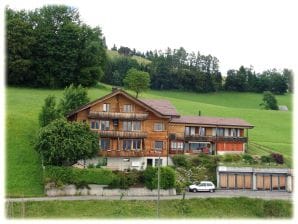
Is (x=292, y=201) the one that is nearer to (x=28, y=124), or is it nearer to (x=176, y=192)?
(x=176, y=192)

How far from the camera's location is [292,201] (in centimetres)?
4638

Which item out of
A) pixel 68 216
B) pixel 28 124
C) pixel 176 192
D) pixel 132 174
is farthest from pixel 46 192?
pixel 28 124

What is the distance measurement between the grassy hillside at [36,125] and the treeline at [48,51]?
2473 mm

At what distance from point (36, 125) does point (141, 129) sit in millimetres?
12554

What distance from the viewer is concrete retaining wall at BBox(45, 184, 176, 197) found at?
4528 centimetres

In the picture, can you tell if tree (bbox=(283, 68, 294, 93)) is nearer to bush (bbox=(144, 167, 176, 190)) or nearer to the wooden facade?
the wooden facade

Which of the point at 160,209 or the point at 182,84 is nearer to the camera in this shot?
the point at 160,209

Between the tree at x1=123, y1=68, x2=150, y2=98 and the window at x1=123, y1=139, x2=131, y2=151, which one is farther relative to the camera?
the tree at x1=123, y1=68, x2=150, y2=98

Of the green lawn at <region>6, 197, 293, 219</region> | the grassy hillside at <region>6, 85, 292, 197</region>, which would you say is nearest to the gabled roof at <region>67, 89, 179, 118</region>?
the grassy hillside at <region>6, 85, 292, 197</region>

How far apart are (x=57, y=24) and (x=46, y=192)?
1811 inches

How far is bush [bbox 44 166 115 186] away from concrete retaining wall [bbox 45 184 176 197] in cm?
47

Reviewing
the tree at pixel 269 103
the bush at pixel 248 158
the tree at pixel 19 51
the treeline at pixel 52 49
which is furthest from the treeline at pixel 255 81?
the bush at pixel 248 158

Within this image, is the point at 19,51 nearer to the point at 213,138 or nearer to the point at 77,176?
the point at 213,138

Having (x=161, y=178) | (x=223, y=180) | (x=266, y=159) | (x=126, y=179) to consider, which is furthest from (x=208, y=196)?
(x=266, y=159)
